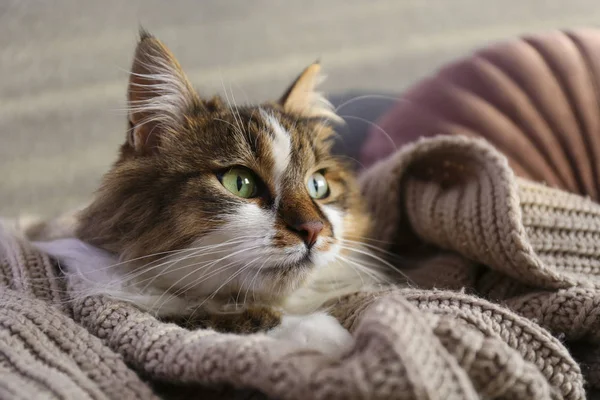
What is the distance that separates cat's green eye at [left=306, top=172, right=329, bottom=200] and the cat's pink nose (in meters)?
0.16

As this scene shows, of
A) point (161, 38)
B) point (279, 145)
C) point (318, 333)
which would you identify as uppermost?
point (161, 38)

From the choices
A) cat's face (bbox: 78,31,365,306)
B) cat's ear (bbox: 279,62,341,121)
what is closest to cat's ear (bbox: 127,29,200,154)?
cat's face (bbox: 78,31,365,306)

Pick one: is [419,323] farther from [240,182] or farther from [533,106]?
[533,106]

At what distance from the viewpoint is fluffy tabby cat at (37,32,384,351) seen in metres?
0.84

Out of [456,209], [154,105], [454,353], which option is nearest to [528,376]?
[454,353]

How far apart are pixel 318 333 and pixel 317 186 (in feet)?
1.18

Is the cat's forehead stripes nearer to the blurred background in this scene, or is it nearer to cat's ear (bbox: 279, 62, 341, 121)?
cat's ear (bbox: 279, 62, 341, 121)

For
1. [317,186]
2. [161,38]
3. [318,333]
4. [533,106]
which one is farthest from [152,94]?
[161,38]

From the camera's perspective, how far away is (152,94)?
3.12 feet

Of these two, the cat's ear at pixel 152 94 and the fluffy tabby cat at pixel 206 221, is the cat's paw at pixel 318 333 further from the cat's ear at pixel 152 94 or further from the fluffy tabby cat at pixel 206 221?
the cat's ear at pixel 152 94

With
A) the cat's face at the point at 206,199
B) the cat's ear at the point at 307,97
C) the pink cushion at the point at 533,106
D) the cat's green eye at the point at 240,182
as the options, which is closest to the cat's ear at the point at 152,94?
the cat's face at the point at 206,199

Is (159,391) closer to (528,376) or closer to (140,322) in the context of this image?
(140,322)

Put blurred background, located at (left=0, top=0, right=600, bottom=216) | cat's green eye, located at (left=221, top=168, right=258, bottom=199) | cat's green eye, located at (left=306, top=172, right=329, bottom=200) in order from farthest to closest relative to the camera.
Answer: blurred background, located at (left=0, top=0, right=600, bottom=216)
cat's green eye, located at (left=306, top=172, right=329, bottom=200)
cat's green eye, located at (left=221, top=168, right=258, bottom=199)

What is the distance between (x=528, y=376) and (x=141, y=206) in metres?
0.66
